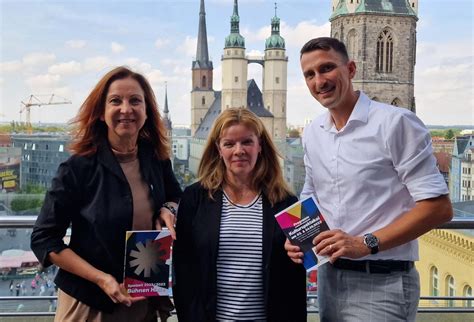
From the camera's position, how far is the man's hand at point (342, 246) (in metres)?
1.09

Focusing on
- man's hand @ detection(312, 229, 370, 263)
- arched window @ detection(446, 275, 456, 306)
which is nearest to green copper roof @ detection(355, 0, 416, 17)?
arched window @ detection(446, 275, 456, 306)

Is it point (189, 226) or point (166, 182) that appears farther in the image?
point (166, 182)

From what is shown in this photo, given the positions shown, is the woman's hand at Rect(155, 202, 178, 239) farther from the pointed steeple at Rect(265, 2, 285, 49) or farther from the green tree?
the pointed steeple at Rect(265, 2, 285, 49)

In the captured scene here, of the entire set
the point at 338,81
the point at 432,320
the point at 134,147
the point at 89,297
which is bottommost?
the point at 432,320

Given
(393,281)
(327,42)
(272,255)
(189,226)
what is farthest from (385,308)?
(327,42)

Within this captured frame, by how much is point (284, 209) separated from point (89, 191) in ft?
1.34

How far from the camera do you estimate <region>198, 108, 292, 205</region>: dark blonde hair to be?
49.5 inches

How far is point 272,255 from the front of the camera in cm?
121

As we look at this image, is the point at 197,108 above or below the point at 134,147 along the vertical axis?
above

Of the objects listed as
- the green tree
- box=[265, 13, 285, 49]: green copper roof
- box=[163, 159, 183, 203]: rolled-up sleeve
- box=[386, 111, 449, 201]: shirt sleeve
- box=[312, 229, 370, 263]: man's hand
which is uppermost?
box=[265, 13, 285, 49]: green copper roof

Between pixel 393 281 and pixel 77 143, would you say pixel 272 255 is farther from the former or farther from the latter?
pixel 77 143

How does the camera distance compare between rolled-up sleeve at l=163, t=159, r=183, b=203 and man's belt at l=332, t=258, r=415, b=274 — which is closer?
man's belt at l=332, t=258, r=415, b=274

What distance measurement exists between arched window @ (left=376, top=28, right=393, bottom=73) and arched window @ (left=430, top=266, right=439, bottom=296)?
3778cm

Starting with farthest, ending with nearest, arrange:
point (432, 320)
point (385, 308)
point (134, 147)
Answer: point (432, 320), point (134, 147), point (385, 308)
